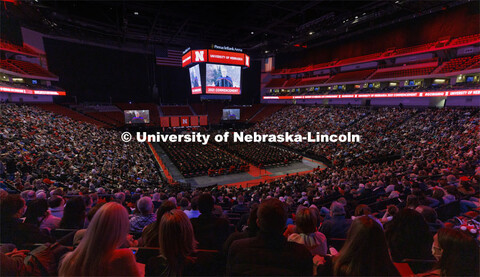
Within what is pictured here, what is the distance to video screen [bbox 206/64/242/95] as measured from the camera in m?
24.6

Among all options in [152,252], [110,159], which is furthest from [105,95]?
[152,252]

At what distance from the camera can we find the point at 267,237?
5.82ft

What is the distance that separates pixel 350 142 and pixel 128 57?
123 feet

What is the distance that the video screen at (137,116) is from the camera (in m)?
34.2

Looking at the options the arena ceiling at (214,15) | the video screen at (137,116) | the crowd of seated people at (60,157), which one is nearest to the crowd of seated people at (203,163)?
the crowd of seated people at (60,157)

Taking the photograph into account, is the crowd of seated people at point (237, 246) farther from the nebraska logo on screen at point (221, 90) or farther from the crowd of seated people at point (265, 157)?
the nebraska logo on screen at point (221, 90)

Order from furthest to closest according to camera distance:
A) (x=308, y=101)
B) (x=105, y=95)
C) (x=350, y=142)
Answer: (x=308, y=101) → (x=105, y=95) → (x=350, y=142)

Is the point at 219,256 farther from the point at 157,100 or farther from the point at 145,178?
the point at 157,100

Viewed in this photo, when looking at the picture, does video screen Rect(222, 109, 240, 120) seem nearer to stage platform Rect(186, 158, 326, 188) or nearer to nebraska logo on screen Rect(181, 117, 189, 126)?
nebraska logo on screen Rect(181, 117, 189, 126)

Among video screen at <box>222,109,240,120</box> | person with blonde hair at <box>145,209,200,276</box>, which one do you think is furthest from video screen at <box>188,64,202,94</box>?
person with blonde hair at <box>145,209,200,276</box>

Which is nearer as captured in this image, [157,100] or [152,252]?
[152,252]

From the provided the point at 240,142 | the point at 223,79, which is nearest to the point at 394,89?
the point at 240,142

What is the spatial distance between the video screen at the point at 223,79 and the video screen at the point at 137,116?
647 inches

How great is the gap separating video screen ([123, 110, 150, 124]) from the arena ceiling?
1170 cm
